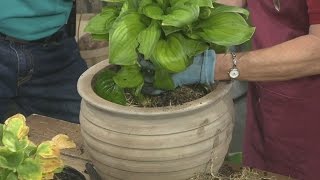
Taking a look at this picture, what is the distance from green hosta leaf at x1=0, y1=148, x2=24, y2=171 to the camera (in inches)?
33.6

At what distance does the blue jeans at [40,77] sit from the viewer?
5.77 feet

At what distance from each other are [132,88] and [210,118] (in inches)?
7.0

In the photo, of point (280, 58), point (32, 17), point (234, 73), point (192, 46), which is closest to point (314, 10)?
point (280, 58)

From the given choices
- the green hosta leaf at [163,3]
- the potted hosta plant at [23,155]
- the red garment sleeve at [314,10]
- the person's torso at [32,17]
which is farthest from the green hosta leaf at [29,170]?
the person's torso at [32,17]

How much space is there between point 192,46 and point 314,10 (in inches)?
13.2

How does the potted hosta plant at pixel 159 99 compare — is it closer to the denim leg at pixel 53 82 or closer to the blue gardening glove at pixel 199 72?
the blue gardening glove at pixel 199 72

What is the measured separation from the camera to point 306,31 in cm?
131

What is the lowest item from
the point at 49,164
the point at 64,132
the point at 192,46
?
the point at 64,132

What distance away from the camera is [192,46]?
1.01 metres

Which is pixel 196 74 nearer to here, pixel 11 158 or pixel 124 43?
pixel 124 43

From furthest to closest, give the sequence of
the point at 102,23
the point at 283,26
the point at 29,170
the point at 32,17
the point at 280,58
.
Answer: the point at 32,17
the point at 283,26
the point at 280,58
the point at 102,23
the point at 29,170

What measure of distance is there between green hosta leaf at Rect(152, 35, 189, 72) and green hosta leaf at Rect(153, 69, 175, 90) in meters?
0.05

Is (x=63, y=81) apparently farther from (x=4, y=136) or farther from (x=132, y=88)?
(x=4, y=136)

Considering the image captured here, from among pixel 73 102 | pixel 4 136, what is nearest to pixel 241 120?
pixel 73 102
